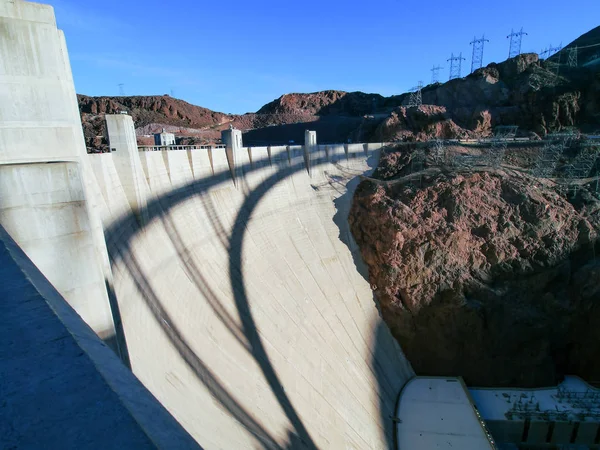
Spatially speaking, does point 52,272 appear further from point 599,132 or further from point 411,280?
point 599,132

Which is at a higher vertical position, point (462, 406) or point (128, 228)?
point (128, 228)

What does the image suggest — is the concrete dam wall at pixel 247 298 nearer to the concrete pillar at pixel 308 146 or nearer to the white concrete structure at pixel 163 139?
the concrete pillar at pixel 308 146

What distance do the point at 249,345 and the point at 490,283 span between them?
11001 mm

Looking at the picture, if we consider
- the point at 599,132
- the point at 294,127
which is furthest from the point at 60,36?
the point at 294,127

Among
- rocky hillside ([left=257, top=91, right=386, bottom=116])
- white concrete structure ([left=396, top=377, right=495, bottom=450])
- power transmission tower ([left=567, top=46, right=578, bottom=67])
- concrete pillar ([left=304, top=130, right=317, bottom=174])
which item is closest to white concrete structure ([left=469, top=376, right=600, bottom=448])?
white concrete structure ([left=396, top=377, right=495, bottom=450])

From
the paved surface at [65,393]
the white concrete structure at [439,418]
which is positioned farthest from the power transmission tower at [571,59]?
the paved surface at [65,393]

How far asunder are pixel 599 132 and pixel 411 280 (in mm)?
A: 16099

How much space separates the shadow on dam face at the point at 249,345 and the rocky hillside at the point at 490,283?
5.05 feet

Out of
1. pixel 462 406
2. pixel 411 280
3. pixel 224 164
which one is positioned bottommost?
pixel 462 406

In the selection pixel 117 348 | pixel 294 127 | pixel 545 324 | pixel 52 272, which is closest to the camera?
pixel 52 272

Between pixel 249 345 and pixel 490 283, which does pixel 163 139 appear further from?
pixel 490 283

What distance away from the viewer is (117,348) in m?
5.29

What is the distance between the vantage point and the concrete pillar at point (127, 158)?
736cm

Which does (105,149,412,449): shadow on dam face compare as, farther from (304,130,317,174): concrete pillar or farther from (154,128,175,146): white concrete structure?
(154,128,175,146): white concrete structure
